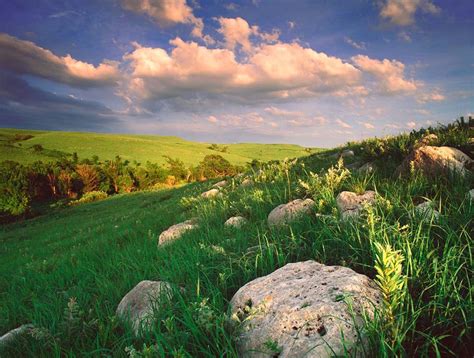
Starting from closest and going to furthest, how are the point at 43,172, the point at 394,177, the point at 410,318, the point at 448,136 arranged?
1. the point at 410,318
2. the point at 394,177
3. the point at 448,136
4. the point at 43,172

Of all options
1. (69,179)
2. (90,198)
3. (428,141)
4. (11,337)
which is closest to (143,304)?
(11,337)

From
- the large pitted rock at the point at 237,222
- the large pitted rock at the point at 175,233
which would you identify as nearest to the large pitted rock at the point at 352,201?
the large pitted rock at the point at 237,222

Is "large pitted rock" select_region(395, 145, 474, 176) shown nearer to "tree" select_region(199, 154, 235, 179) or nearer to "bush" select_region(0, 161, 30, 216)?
"bush" select_region(0, 161, 30, 216)

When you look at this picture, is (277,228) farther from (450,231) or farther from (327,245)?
(450,231)

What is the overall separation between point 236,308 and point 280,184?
570 centimetres

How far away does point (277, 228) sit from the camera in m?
4.80

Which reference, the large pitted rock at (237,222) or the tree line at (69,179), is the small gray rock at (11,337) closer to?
the large pitted rock at (237,222)

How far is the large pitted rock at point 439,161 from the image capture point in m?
5.04

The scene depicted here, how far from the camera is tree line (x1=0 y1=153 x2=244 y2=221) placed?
35656mm

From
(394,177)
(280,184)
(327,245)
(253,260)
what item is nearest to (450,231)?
(327,245)

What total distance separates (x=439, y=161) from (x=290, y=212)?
269 centimetres

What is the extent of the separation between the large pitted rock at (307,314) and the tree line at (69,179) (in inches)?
1597

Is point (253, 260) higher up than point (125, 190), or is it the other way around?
point (253, 260)

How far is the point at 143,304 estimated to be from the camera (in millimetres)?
3230
